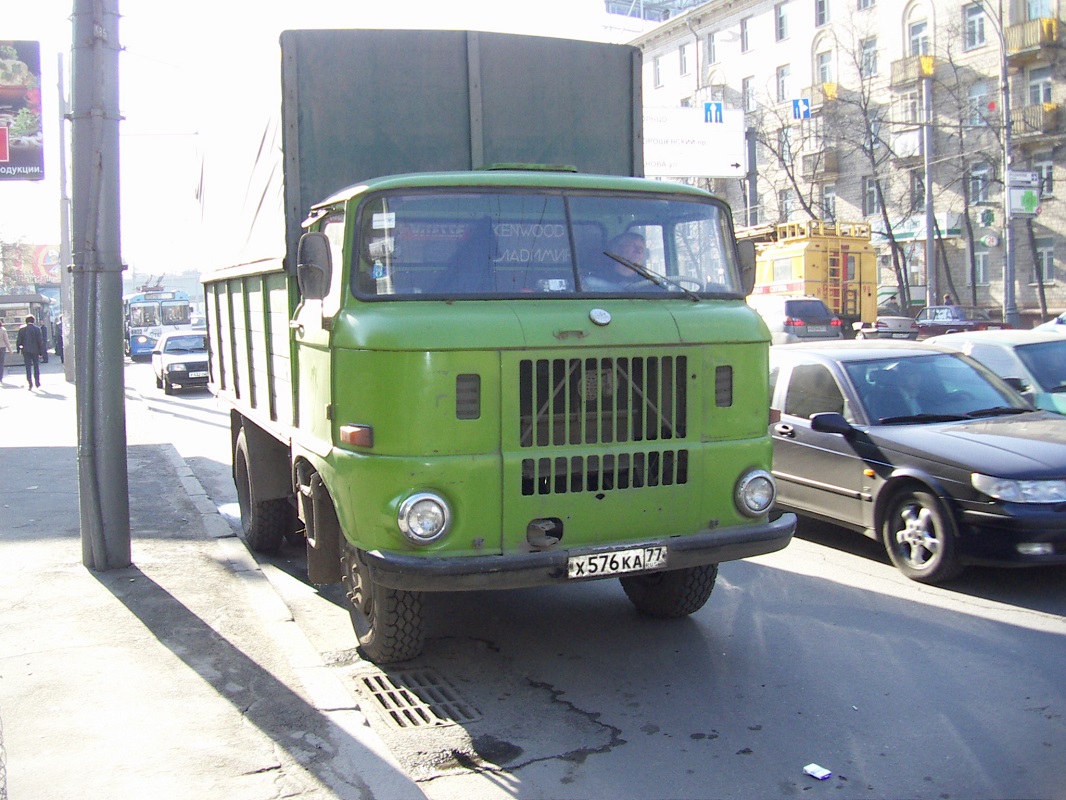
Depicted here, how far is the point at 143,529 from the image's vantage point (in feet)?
27.2

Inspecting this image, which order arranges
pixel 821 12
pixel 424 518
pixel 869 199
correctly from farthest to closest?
pixel 821 12
pixel 869 199
pixel 424 518

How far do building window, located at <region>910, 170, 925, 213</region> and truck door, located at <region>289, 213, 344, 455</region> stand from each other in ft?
141

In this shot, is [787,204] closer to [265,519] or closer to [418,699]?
[265,519]

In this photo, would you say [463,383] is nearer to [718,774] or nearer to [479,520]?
[479,520]

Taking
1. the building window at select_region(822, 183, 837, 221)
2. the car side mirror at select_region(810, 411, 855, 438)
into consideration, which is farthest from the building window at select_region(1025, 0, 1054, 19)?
the car side mirror at select_region(810, 411, 855, 438)

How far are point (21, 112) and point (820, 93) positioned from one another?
36.1m

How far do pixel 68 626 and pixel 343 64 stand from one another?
3.52 metres

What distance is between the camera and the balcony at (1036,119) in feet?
126

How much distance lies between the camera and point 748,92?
53156mm

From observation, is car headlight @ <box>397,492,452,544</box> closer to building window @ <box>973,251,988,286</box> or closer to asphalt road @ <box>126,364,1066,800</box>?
asphalt road @ <box>126,364,1066,800</box>

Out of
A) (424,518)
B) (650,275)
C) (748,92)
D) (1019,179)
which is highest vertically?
(748,92)

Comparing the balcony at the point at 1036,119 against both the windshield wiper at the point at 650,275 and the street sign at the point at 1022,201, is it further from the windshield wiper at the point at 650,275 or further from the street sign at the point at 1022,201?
the windshield wiper at the point at 650,275

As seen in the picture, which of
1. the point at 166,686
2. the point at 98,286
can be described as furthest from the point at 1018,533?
the point at 98,286

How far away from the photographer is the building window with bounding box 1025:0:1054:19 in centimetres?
3909
